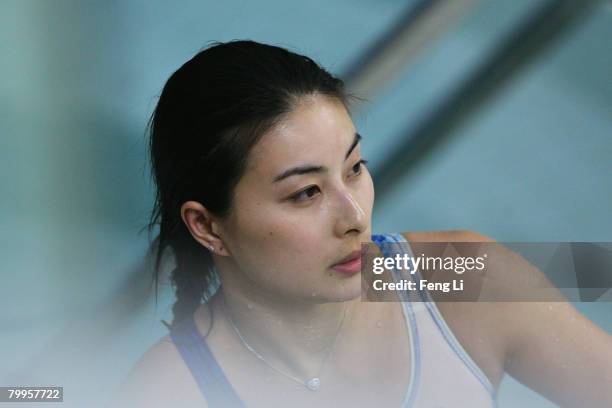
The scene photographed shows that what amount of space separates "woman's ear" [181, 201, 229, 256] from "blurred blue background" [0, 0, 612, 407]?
0.12m

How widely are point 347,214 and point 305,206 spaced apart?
0.13 feet

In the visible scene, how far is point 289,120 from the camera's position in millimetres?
688

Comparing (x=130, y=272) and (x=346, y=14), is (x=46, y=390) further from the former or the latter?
(x=346, y=14)

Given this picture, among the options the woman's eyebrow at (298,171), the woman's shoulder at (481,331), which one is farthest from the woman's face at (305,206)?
the woman's shoulder at (481,331)

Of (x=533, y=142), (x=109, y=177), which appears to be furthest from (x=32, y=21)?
(x=533, y=142)

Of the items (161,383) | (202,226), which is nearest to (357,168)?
(202,226)

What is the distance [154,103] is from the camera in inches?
32.9

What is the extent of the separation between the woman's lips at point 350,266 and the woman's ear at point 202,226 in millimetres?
110

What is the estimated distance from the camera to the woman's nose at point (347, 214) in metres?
0.70

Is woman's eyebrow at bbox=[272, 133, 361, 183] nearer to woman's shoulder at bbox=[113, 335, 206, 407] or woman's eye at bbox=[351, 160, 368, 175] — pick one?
woman's eye at bbox=[351, 160, 368, 175]

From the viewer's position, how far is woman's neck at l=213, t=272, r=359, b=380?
78 centimetres

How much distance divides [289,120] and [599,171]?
384 millimetres

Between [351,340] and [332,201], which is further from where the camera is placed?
[351,340]

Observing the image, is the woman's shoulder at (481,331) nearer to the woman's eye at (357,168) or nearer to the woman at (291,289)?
the woman at (291,289)
